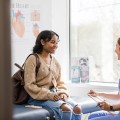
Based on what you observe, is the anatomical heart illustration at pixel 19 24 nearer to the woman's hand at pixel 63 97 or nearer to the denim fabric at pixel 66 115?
the woman's hand at pixel 63 97

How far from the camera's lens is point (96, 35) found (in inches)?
141

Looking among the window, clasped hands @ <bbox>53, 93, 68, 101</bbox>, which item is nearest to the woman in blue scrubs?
clasped hands @ <bbox>53, 93, 68, 101</bbox>

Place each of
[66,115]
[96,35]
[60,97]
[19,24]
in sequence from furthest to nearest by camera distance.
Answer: [96,35] < [19,24] < [60,97] < [66,115]

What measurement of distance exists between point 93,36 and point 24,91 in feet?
4.72

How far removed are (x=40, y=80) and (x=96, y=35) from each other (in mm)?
1355

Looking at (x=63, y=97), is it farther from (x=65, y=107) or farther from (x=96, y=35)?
(x=96, y=35)

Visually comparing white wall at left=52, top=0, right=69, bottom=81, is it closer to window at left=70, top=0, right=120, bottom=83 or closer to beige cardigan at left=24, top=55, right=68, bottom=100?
window at left=70, top=0, right=120, bottom=83

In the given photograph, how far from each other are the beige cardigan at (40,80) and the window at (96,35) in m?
0.93

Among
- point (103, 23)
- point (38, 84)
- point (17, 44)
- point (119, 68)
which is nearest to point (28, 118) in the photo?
point (38, 84)

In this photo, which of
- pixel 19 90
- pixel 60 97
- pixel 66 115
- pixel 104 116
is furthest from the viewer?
pixel 19 90

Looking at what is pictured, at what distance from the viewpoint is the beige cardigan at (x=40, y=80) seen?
2.42 m

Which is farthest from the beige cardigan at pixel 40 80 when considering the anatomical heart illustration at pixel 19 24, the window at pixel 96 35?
the window at pixel 96 35

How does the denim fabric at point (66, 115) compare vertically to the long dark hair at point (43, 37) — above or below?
below

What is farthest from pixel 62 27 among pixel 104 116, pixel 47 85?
pixel 104 116
